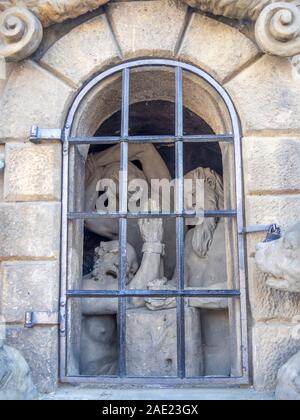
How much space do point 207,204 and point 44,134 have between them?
1042 millimetres

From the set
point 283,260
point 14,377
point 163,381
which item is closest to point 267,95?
point 283,260

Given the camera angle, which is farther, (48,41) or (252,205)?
(48,41)

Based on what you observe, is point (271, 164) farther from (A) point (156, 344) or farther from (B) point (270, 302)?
(A) point (156, 344)

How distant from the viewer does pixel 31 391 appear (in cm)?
246

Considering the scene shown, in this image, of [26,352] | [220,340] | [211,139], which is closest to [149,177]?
[211,139]

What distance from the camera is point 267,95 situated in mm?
2871

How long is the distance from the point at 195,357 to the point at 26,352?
2.77 ft

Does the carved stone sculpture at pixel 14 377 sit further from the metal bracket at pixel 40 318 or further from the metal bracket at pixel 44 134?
the metal bracket at pixel 44 134

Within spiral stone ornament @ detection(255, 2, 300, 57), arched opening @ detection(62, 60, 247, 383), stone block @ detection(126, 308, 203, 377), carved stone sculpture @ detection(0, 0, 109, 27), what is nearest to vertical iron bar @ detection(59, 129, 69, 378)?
arched opening @ detection(62, 60, 247, 383)

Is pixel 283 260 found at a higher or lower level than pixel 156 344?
higher

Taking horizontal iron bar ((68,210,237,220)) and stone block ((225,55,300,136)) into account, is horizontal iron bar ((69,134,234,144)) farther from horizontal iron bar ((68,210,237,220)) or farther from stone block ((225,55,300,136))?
horizontal iron bar ((68,210,237,220))

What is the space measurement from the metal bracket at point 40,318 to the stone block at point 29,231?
0.26 meters

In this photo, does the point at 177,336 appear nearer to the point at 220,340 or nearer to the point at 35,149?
the point at 220,340

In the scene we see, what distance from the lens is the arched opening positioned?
9.08 feet
